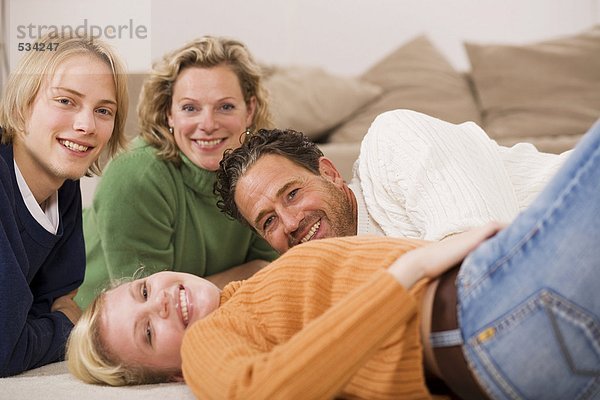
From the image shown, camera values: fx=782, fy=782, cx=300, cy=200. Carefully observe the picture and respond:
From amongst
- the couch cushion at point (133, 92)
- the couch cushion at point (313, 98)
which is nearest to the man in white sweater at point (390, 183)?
the couch cushion at point (133, 92)

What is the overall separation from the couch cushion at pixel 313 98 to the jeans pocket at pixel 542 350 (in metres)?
1.92

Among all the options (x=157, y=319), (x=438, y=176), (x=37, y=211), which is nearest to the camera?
(x=157, y=319)

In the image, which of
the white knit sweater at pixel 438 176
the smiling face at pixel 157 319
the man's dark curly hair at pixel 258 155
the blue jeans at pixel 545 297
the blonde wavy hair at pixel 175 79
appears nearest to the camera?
the blue jeans at pixel 545 297

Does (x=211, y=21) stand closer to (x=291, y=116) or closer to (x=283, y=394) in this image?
(x=291, y=116)

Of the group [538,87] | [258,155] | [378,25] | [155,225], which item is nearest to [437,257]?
[258,155]

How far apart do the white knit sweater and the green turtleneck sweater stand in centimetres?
51

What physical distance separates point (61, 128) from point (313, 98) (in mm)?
1431

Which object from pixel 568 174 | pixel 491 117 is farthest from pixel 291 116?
pixel 568 174

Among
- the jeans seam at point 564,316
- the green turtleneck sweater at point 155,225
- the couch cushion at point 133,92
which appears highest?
the jeans seam at point 564,316

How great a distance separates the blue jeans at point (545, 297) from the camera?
35.6 inches

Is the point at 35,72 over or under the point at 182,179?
over

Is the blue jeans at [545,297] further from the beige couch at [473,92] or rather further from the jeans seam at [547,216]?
the beige couch at [473,92]

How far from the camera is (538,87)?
306 centimetres

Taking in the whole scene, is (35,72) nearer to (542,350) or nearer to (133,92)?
(133,92)
